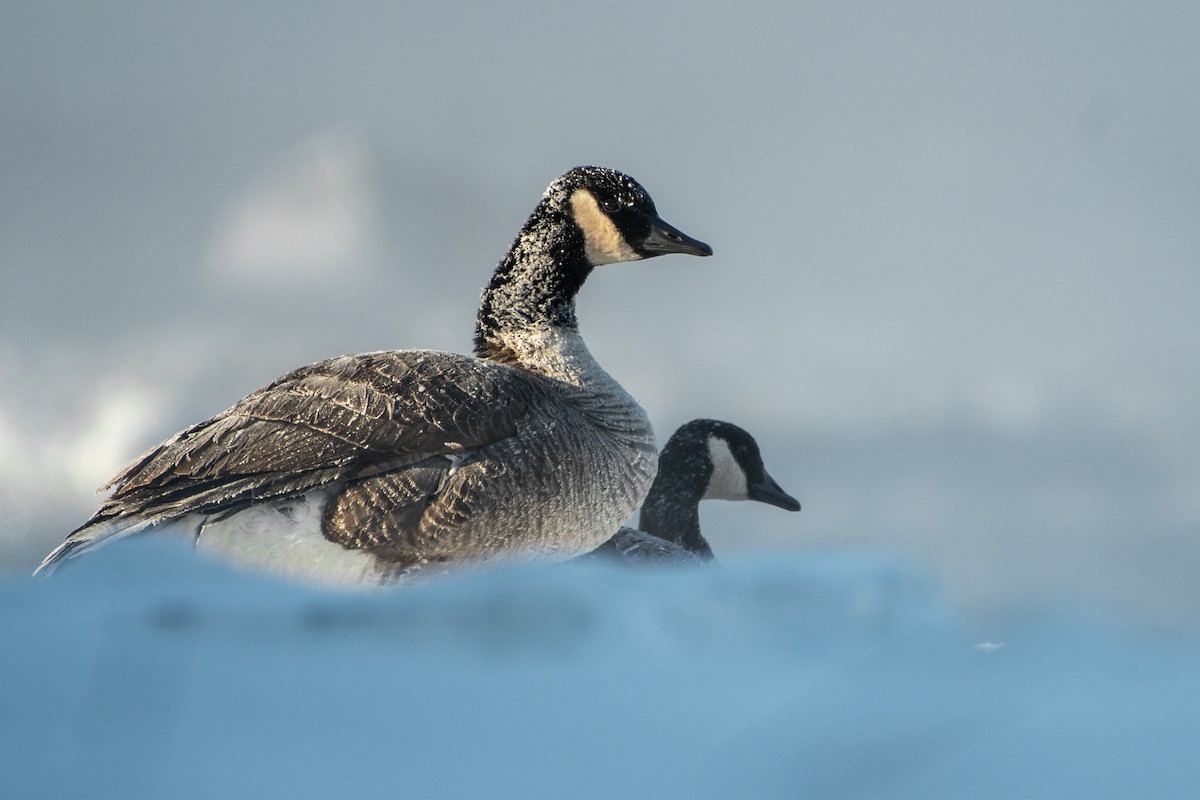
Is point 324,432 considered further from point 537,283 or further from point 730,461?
point 730,461

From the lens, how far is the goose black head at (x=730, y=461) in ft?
34.5

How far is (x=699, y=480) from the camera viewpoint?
10.4m

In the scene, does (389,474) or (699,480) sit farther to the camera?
(699,480)

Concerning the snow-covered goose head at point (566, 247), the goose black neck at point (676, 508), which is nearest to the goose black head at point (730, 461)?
the goose black neck at point (676, 508)

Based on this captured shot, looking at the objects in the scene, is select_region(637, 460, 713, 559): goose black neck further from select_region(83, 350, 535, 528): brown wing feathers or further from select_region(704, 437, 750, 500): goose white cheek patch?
select_region(83, 350, 535, 528): brown wing feathers

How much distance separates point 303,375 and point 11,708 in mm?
2190

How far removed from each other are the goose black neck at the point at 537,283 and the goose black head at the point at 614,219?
60 millimetres

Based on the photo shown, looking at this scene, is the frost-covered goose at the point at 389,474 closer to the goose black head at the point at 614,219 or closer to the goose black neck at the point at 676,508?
the goose black head at the point at 614,219

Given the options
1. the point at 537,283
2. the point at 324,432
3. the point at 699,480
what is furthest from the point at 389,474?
the point at 699,480

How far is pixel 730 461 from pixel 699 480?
1.12ft

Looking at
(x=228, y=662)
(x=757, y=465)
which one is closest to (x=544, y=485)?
(x=228, y=662)

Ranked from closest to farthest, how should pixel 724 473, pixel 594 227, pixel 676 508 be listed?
pixel 594 227, pixel 676 508, pixel 724 473

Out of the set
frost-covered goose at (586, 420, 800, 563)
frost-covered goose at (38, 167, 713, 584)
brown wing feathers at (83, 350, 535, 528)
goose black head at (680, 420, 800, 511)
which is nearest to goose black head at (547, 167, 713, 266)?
frost-covered goose at (38, 167, 713, 584)

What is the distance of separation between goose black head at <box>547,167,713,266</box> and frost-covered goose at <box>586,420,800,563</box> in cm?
335
